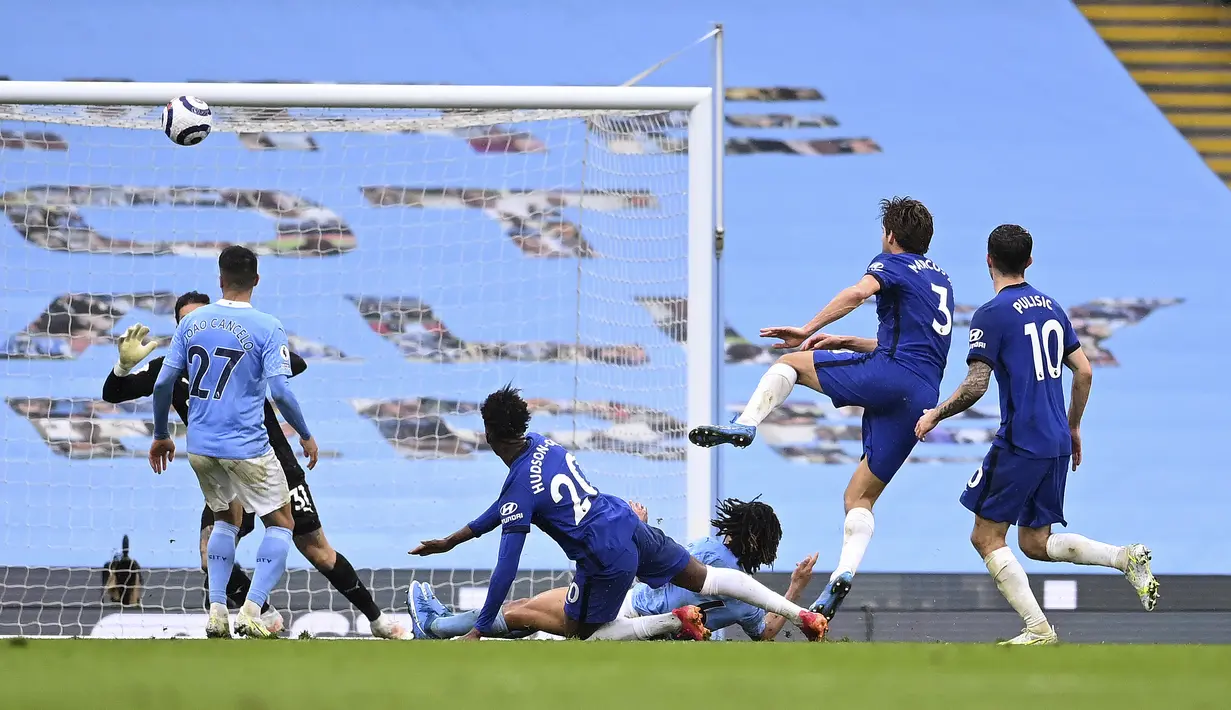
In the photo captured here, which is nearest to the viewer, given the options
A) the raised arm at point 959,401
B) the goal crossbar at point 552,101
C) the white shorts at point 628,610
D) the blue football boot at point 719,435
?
the raised arm at point 959,401

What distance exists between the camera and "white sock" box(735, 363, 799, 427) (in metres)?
5.21

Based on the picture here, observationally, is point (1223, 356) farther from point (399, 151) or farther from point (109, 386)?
point (109, 386)

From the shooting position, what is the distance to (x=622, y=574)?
535cm

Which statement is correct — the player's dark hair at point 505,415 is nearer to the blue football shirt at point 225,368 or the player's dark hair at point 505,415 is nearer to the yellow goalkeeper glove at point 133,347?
the blue football shirt at point 225,368

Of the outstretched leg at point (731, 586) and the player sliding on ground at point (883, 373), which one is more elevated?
the player sliding on ground at point (883, 373)

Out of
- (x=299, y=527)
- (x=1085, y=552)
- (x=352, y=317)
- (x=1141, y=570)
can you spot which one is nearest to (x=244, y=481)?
(x=299, y=527)

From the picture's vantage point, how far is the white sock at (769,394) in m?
5.21

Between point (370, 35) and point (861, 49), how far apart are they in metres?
3.67

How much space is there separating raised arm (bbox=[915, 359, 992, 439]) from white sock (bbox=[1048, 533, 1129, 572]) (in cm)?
67

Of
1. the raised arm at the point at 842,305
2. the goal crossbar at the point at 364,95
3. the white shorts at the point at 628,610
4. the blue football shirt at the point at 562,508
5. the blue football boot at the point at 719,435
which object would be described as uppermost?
the goal crossbar at the point at 364,95

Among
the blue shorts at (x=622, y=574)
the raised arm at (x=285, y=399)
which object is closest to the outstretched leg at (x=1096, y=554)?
the blue shorts at (x=622, y=574)

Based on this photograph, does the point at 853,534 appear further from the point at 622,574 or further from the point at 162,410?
the point at 162,410

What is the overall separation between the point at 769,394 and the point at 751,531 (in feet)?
2.83

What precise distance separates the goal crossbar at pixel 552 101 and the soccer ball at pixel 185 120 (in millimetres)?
389
